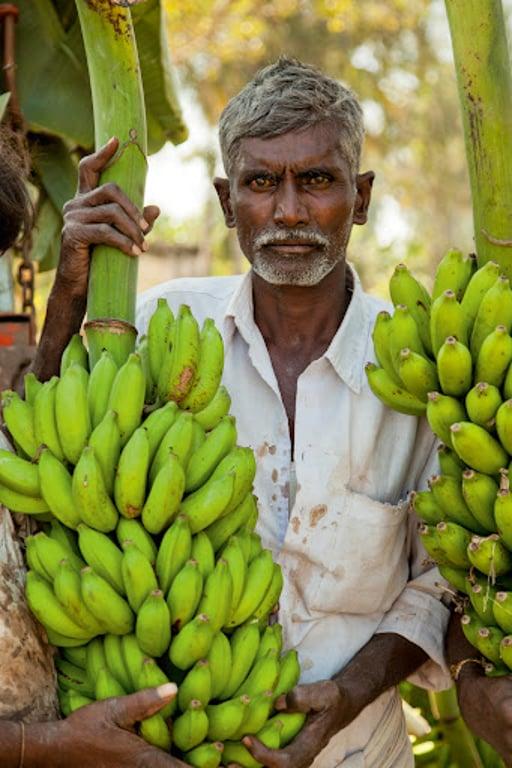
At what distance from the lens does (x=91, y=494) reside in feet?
7.86

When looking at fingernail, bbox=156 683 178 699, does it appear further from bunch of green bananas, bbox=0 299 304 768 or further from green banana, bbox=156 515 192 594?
green banana, bbox=156 515 192 594

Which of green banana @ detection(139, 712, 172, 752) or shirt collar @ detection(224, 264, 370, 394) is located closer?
green banana @ detection(139, 712, 172, 752)

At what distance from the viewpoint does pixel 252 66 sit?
17.0 meters

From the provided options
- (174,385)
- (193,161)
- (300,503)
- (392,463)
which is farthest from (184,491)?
(193,161)

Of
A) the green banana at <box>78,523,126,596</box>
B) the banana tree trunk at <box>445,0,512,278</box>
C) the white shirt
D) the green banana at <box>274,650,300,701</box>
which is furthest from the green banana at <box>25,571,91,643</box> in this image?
the banana tree trunk at <box>445,0,512,278</box>

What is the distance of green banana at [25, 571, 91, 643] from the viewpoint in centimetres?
244

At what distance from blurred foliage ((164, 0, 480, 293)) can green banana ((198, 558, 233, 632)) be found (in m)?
9.28

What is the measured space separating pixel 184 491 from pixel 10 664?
1.63 feet

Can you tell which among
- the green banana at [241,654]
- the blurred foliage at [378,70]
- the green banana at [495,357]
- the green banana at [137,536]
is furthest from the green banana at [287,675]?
the blurred foliage at [378,70]

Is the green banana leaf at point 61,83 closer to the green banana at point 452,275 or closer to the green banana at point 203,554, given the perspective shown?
the green banana at point 452,275

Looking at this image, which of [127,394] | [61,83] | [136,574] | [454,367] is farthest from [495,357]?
[61,83]

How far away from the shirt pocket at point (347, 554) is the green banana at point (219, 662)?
66cm

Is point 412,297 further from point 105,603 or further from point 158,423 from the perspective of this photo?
point 105,603

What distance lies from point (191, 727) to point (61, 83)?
112 inches
